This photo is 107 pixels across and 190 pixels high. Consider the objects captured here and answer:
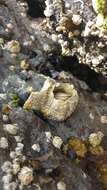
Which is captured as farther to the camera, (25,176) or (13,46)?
(13,46)

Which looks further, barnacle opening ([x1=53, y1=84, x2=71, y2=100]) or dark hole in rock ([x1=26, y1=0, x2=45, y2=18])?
dark hole in rock ([x1=26, y1=0, x2=45, y2=18])

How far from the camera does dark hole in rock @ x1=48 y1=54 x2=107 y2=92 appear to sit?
4293 mm

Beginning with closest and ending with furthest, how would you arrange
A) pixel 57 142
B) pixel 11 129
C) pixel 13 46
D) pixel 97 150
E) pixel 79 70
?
pixel 11 129
pixel 57 142
pixel 97 150
pixel 13 46
pixel 79 70

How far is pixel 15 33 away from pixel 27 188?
1671mm

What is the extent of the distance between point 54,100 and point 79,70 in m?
0.67

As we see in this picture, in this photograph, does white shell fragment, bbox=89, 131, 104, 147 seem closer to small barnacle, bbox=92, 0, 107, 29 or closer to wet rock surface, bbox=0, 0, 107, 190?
wet rock surface, bbox=0, 0, 107, 190

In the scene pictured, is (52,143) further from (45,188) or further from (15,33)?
(15,33)

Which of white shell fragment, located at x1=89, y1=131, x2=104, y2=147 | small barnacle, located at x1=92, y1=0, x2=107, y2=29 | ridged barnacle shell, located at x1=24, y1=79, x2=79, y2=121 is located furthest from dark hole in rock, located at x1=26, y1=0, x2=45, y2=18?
white shell fragment, located at x1=89, y1=131, x2=104, y2=147

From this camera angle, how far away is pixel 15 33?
14.5 feet

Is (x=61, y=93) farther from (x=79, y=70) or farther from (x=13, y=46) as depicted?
(x=13, y=46)

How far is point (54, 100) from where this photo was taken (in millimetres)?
3766

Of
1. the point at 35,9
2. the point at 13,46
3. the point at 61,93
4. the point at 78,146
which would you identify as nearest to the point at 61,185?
the point at 78,146

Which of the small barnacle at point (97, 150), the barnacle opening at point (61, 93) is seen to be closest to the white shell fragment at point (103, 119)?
the small barnacle at point (97, 150)

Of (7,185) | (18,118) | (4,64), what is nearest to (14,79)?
(4,64)
